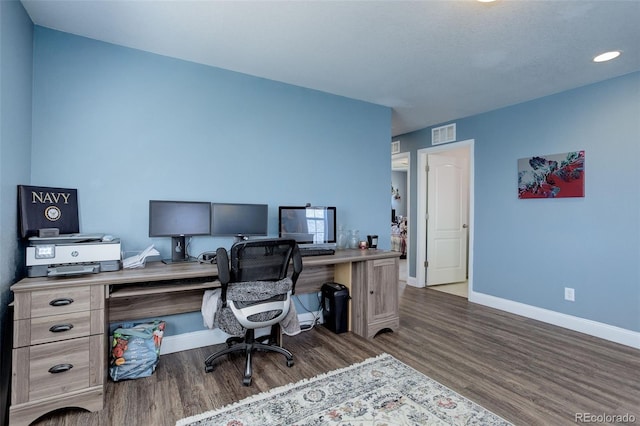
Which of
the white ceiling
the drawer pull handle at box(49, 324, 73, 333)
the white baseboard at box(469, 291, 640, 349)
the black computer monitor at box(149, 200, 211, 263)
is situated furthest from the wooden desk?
the white baseboard at box(469, 291, 640, 349)

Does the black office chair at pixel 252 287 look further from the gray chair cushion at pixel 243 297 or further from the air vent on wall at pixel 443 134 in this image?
the air vent on wall at pixel 443 134

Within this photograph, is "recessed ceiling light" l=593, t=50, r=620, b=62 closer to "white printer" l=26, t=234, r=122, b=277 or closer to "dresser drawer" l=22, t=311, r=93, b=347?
"white printer" l=26, t=234, r=122, b=277

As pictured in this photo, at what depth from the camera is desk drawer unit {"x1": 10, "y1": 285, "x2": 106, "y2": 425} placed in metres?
1.71

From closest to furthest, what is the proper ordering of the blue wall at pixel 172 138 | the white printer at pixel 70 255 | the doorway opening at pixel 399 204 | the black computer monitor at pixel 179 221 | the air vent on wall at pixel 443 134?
the white printer at pixel 70 255
the blue wall at pixel 172 138
the black computer monitor at pixel 179 221
the air vent on wall at pixel 443 134
the doorway opening at pixel 399 204

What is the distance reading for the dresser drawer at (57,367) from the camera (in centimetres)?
173

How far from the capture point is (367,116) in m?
3.77

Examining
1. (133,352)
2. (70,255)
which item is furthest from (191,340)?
(70,255)

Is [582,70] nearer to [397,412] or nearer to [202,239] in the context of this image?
[397,412]

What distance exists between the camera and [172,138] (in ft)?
8.73

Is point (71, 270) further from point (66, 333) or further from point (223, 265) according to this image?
point (223, 265)

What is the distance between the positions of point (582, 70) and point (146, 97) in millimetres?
3894

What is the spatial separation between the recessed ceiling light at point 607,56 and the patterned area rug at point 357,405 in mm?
2915

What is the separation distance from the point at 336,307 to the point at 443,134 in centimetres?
312

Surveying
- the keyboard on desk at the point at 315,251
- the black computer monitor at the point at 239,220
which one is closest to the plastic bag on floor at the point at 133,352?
the black computer monitor at the point at 239,220
